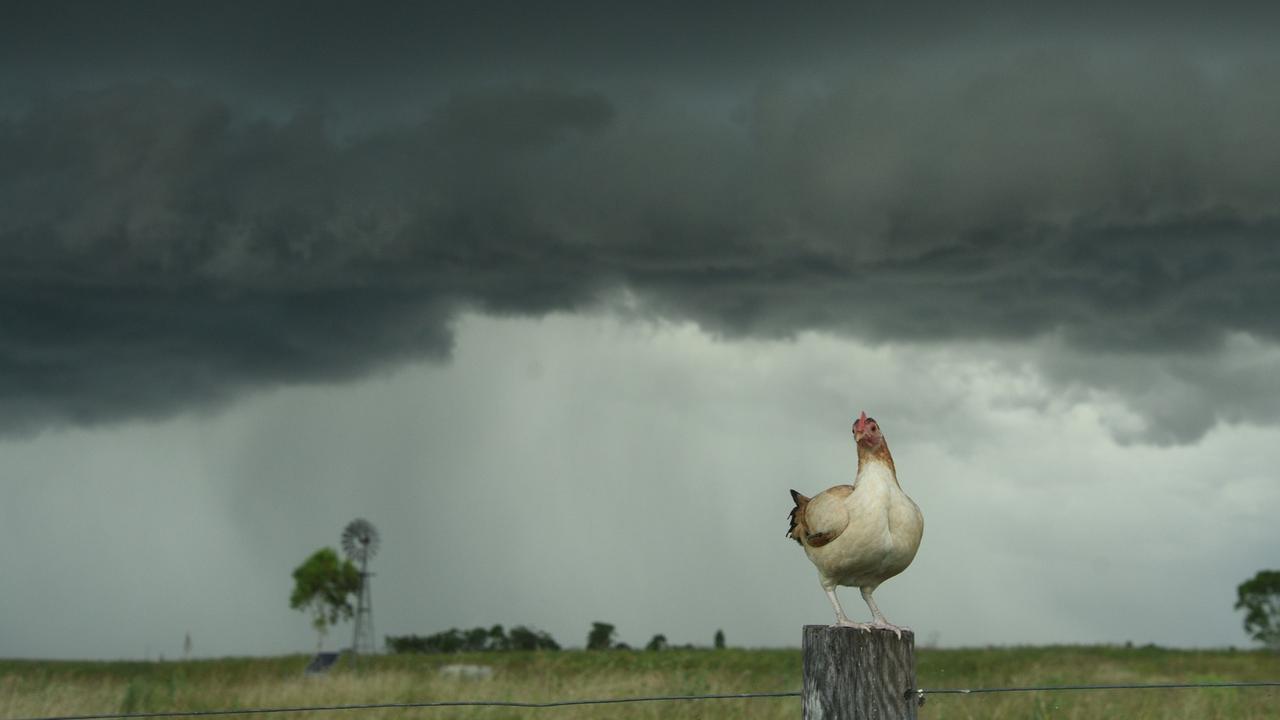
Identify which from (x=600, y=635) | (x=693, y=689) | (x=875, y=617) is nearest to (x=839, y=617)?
(x=875, y=617)

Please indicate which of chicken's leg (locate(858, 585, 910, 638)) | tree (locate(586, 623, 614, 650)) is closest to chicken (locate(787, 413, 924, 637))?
chicken's leg (locate(858, 585, 910, 638))

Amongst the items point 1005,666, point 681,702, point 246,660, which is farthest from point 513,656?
point 681,702

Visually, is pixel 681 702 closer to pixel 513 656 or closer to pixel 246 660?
pixel 513 656

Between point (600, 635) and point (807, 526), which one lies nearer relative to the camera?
point (807, 526)

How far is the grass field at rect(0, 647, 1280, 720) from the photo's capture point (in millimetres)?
14383

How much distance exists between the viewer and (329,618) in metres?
74.6

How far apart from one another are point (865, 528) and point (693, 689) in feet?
37.5

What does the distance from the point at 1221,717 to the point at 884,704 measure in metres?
10.7

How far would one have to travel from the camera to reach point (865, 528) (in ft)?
17.1

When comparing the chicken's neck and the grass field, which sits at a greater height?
the chicken's neck

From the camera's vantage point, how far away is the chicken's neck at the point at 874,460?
17.9 feet

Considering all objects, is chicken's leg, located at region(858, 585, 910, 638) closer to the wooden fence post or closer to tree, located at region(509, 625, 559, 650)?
the wooden fence post

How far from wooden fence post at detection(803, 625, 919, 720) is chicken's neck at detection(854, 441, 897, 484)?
2.68 ft

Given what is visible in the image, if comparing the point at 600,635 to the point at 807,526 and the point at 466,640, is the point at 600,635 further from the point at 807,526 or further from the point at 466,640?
the point at 807,526
